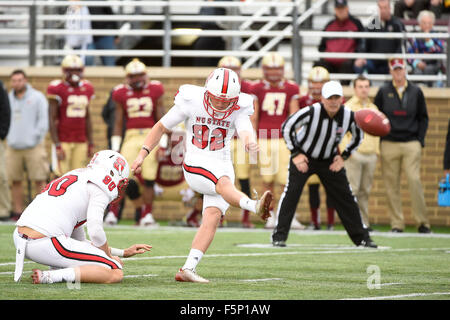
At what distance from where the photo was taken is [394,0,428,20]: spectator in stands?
640 inches

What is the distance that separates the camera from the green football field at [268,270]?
20.8ft

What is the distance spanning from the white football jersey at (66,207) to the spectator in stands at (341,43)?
878 centimetres

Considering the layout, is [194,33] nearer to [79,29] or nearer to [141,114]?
[79,29]

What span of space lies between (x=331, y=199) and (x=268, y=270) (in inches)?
99.3

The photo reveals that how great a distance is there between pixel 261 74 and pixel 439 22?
3.11 metres

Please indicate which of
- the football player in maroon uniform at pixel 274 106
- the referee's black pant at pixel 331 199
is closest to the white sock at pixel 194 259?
the referee's black pant at pixel 331 199

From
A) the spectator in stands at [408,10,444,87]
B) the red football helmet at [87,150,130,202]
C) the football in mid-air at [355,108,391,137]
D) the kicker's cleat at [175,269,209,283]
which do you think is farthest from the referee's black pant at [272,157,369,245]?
the spectator in stands at [408,10,444,87]

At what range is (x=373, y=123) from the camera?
1020 centimetres

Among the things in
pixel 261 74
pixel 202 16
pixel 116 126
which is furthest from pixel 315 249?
pixel 202 16

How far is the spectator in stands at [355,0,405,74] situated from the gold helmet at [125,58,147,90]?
363 cm

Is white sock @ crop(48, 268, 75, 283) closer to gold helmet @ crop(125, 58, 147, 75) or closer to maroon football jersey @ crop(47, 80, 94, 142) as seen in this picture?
gold helmet @ crop(125, 58, 147, 75)

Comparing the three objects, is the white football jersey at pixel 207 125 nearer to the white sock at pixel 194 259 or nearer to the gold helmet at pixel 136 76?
the white sock at pixel 194 259

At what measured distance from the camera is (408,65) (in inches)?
619

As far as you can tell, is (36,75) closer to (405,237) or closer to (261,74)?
(261,74)
